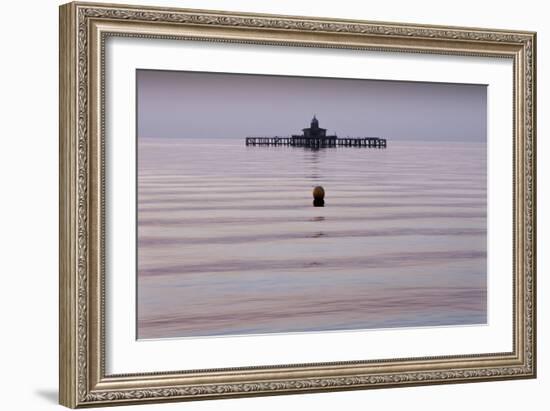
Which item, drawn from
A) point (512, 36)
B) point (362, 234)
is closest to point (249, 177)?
point (362, 234)

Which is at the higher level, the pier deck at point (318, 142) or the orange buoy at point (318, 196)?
the pier deck at point (318, 142)

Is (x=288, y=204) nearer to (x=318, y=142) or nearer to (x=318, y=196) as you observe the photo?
(x=318, y=196)

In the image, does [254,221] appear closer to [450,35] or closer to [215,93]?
[215,93]

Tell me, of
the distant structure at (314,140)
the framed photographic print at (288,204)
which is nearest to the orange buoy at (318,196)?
the framed photographic print at (288,204)

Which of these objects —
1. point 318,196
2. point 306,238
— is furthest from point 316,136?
point 306,238

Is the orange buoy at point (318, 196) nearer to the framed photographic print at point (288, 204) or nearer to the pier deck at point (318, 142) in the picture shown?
the framed photographic print at point (288, 204)

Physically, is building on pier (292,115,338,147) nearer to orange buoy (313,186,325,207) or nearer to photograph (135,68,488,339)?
photograph (135,68,488,339)

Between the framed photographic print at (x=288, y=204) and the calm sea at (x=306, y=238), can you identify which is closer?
the framed photographic print at (x=288, y=204)

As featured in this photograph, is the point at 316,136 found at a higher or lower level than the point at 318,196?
higher
